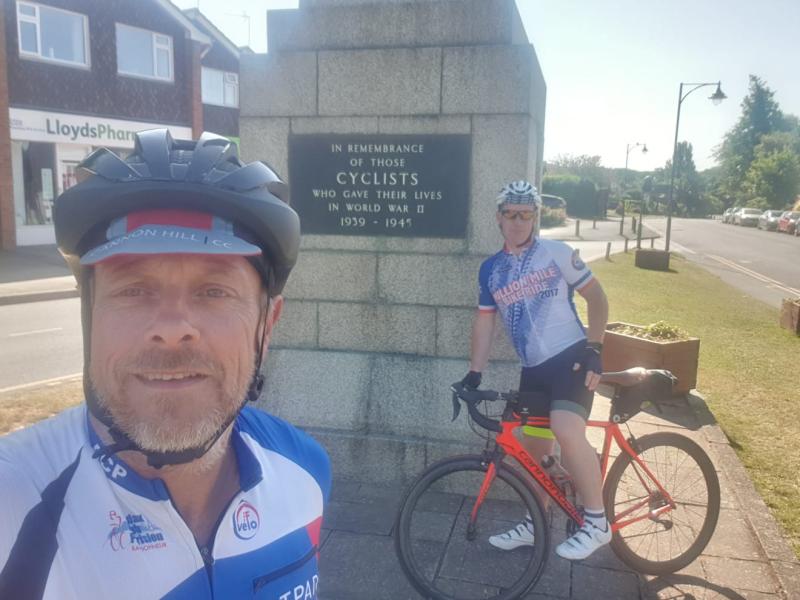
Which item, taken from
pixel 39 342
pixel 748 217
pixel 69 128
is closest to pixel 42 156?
pixel 69 128

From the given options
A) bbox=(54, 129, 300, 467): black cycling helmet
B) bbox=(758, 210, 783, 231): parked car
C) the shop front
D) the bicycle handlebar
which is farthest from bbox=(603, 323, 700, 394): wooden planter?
bbox=(758, 210, 783, 231): parked car

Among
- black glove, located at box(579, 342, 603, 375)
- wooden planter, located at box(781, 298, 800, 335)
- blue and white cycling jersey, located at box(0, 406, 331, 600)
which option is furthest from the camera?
wooden planter, located at box(781, 298, 800, 335)

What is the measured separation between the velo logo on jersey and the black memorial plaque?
3761mm

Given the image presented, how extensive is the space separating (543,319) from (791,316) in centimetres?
1004

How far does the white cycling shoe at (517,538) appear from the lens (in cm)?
400

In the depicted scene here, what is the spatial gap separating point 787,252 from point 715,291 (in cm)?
1821

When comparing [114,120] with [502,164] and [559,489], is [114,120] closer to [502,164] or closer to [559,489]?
[502,164]

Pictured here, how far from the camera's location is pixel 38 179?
21453 millimetres

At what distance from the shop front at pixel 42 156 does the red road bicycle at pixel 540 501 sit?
20362 mm

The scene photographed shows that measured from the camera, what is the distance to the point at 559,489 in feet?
12.8

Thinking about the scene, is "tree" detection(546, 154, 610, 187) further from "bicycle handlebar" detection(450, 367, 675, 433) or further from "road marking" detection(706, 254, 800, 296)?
"bicycle handlebar" detection(450, 367, 675, 433)

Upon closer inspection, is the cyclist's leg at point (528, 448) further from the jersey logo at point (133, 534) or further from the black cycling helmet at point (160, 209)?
the jersey logo at point (133, 534)

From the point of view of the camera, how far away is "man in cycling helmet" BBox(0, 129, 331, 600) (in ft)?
4.18

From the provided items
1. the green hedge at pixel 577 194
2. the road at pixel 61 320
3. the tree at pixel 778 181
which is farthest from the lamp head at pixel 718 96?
the tree at pixel 778 181
